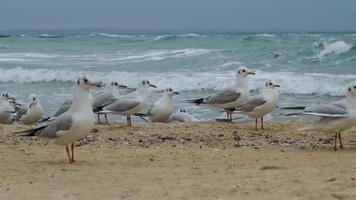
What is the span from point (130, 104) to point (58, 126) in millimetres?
3945

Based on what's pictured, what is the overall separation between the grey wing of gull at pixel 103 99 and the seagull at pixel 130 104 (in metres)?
0.40

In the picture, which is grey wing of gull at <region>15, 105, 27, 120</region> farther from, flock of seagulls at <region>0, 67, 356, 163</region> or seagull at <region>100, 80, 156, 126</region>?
seagull at <region>100, 80, 156, 126</region>

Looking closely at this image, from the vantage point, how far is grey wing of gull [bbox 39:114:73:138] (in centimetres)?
704

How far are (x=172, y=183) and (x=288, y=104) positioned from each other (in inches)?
388

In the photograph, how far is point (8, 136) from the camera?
9.70m

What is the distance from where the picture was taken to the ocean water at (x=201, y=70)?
18.0 m

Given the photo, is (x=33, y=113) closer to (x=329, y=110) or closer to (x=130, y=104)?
(x=130, y=104)

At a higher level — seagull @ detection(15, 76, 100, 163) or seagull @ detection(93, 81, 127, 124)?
seagull @ detection(15, 76, 100, 163)

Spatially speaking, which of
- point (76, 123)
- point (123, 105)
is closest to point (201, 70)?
point (123, 105)

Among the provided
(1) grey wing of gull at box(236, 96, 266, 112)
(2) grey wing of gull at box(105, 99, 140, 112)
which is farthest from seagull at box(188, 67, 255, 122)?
(2) grey wing of gull at box(105, 99, 140, 112)

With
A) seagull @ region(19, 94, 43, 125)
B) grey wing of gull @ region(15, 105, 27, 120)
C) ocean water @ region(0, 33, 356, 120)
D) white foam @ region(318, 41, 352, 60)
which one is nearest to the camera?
seagull @ region(19, 94, 43, 125)

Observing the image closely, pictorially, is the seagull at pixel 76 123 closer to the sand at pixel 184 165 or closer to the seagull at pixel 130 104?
the sand at pixel 184 165

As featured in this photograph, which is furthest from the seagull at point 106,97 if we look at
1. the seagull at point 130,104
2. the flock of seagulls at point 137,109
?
the seagull at point 130,104

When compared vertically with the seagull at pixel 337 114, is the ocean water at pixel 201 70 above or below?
below
